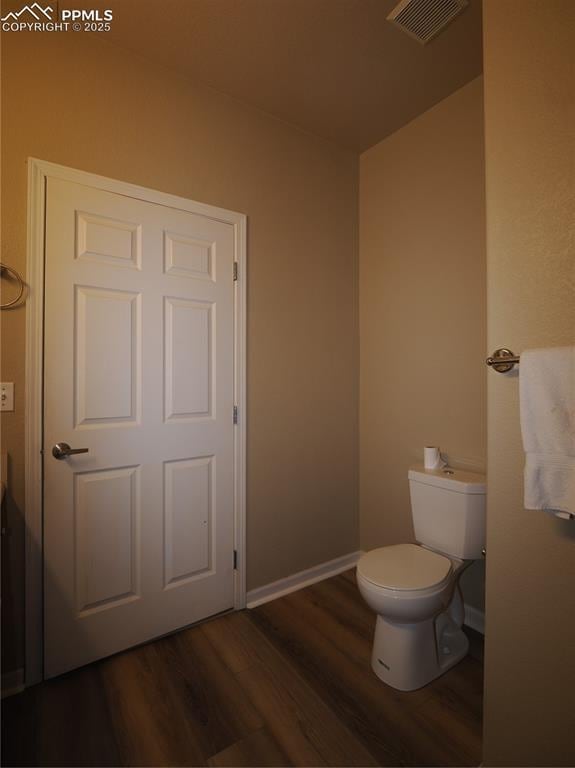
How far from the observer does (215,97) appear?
1903 mm

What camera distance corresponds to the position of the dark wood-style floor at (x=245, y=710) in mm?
1200

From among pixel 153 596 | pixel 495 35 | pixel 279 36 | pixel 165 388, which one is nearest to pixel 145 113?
pixel 279 36

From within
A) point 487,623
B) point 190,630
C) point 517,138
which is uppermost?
A: point 517,138

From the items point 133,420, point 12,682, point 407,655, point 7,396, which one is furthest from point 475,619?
point 7,396

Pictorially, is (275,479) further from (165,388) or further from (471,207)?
(471,207)

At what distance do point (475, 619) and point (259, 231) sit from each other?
2331mm

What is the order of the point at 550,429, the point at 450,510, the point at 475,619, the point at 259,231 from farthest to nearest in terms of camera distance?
1. the point at 259,231
2. the point at 475,619
3. the point at 450,510
4. the point at 550,429

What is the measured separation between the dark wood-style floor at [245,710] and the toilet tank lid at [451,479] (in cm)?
77

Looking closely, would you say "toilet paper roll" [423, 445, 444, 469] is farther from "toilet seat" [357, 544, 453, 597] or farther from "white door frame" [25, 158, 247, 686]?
"white door frame" [25, 158, 247, 686]

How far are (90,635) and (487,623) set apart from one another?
1577mm

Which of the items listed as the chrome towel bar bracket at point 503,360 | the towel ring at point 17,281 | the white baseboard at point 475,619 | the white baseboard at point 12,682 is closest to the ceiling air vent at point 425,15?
the chrome towel bar bracket at point 503,360

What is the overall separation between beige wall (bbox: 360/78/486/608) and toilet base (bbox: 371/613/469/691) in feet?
1.53

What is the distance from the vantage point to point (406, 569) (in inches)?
60.2

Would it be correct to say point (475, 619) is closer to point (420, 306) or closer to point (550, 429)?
point (550, 429)
